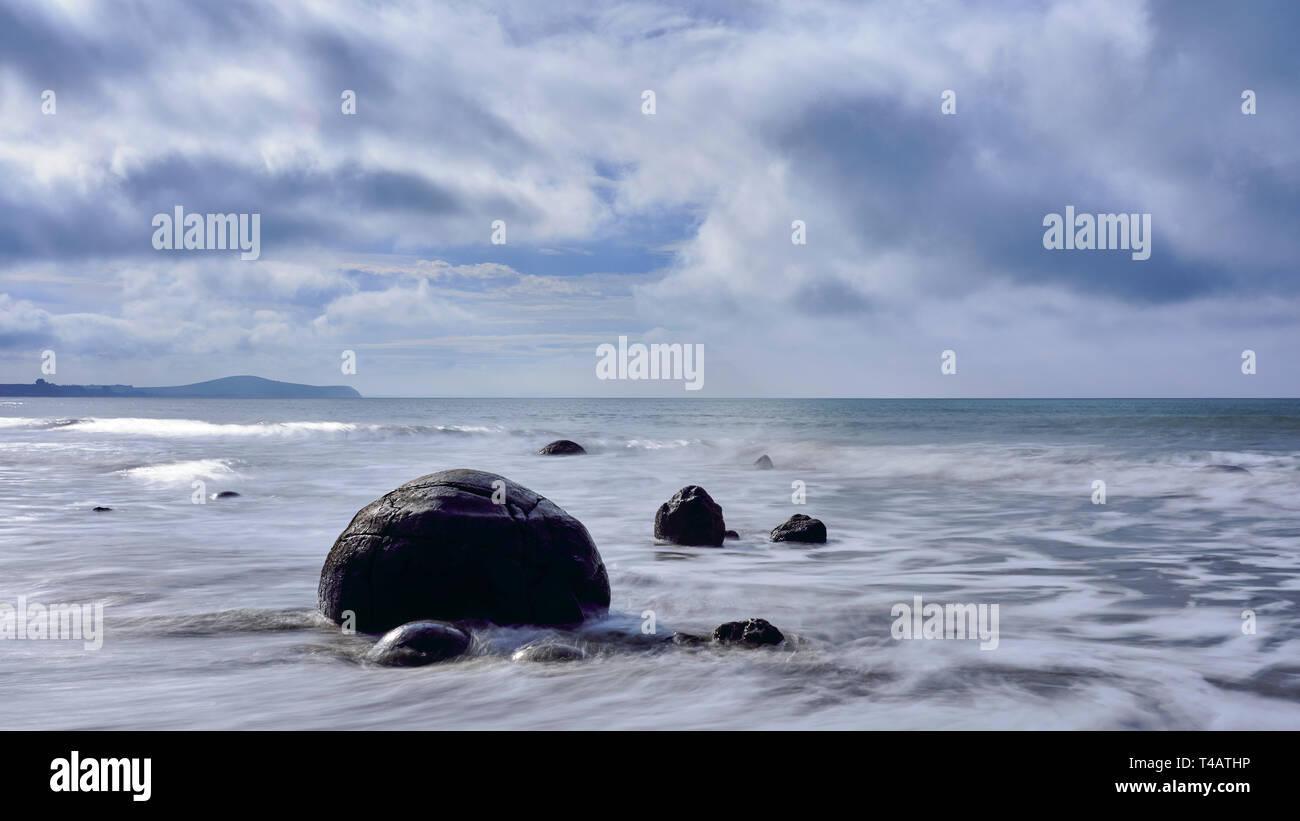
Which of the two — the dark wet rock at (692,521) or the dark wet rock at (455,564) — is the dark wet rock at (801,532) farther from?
the dark wet rock at (455,564)

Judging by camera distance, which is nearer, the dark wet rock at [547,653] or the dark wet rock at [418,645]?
the dark wet rock at [418,645]

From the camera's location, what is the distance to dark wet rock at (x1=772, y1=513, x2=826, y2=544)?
9.96 m

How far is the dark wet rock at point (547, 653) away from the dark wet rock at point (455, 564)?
422mm

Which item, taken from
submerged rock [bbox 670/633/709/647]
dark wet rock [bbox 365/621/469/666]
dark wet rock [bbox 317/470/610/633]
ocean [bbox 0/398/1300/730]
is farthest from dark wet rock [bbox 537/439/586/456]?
dark wet rock [bbox 365/621/469/666]

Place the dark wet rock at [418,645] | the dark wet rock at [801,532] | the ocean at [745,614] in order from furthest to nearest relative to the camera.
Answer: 1. the dark wet rock at [801,532]
2. the dark wet rock at [418,645]
3. the ocean at [745,614]

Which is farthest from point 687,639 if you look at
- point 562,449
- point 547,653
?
point 562,449

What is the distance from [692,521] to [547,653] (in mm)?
4631

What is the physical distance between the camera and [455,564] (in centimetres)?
549

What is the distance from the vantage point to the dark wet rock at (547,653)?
503 cm

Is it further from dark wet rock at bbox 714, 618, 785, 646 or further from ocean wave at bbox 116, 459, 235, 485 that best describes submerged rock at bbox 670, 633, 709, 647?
ocean wave at bbox 116, 459, 235, 485

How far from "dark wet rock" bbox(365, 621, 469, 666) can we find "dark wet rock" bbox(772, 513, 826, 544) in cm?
565

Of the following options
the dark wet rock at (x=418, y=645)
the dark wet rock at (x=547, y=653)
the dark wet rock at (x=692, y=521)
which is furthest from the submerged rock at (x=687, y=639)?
the dark wet rock at (x=692, y=521)

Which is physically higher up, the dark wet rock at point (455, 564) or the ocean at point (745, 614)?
the dark wet rock at point (455, 564)
